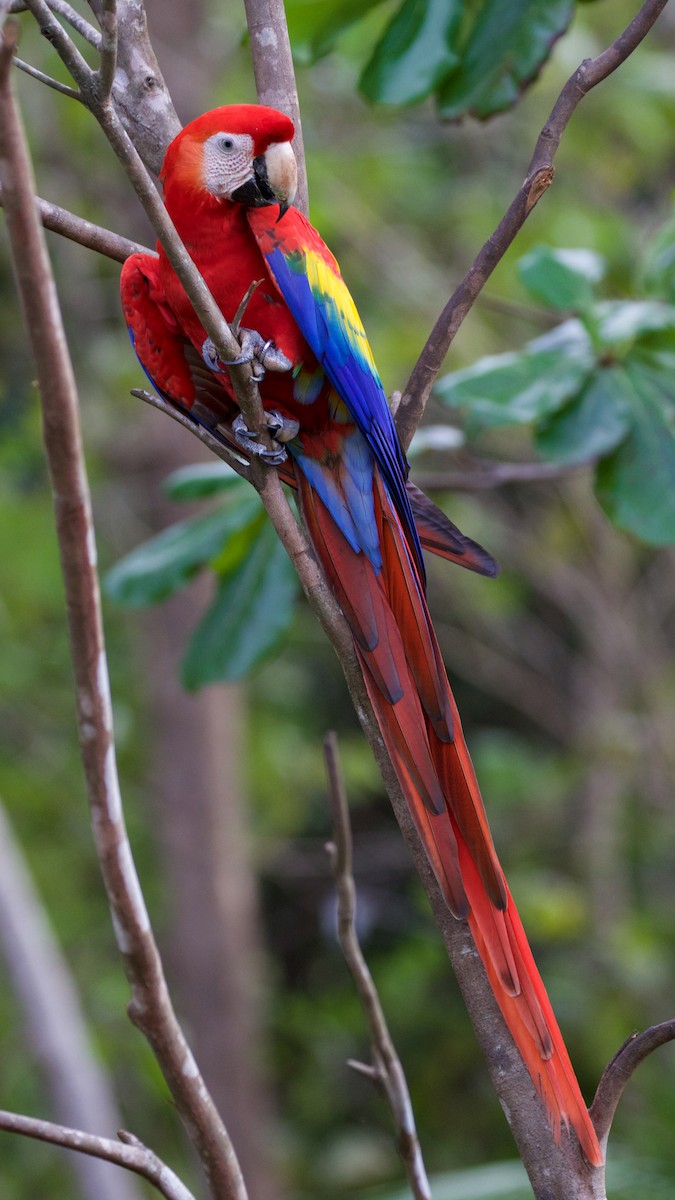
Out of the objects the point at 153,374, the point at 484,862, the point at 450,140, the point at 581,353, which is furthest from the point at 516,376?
the point at 450,140

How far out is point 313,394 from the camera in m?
0.87

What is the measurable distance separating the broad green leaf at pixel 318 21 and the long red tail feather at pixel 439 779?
49cm

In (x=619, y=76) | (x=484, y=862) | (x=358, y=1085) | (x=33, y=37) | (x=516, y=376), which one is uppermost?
(x=33, y=37)

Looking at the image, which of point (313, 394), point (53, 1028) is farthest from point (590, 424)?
point (53, 1028)

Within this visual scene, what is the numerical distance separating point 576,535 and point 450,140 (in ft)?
3.93

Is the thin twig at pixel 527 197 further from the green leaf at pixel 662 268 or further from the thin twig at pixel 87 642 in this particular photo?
the green leaf at pixel 662 268

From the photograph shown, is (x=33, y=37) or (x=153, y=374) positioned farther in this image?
(x=33, y=37)

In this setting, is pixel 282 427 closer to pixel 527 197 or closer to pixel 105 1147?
pixel 527 197

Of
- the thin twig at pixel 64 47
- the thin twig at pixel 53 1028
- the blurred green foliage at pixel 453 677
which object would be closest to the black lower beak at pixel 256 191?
the thin twig at pixel 64 47

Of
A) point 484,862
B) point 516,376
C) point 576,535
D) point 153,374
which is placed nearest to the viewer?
point 484,862

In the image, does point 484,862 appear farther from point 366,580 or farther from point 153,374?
point 153,374

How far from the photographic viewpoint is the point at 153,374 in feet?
2.93

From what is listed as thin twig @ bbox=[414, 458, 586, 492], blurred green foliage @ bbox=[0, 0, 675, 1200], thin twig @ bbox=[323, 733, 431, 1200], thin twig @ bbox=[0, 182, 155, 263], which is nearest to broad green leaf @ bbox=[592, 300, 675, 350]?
thin twig @ bbox=[414, 458, 586, 492]

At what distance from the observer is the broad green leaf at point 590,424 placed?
1.01 m
